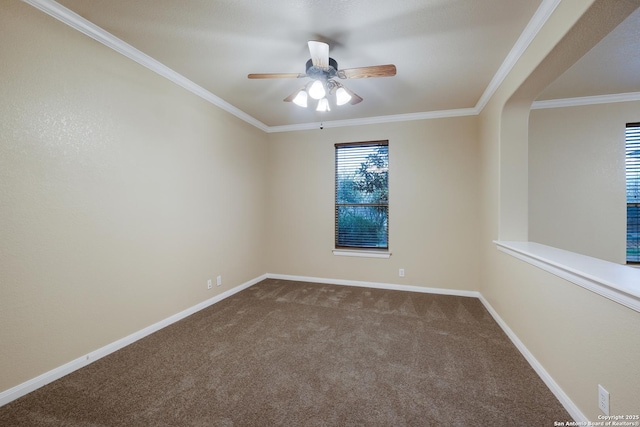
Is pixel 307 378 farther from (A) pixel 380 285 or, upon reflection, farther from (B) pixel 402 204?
(B) pixel 402 204

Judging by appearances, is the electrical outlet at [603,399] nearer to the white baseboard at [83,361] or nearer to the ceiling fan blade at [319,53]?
the ceiling fan blade at [319,53]

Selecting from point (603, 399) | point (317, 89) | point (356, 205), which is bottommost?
point (603, 399)

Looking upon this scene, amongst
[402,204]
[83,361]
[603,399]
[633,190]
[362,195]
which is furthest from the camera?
[362,195]

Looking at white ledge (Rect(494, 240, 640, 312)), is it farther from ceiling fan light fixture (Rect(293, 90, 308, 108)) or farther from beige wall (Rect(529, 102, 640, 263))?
ceiling fan light fixture (Rect(293, 90, 308, 108))

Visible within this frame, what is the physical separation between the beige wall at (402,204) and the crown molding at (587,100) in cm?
79

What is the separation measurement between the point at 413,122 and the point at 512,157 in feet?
5.16

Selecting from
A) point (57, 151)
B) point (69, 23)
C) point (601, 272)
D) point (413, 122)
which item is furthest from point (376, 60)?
point (57, 151)

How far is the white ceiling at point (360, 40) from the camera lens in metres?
1.85

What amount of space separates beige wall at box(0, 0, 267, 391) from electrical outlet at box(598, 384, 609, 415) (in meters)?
3.43

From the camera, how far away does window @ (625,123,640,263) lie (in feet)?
10.5

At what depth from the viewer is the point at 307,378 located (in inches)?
A: 76.8

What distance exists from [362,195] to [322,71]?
234 cm

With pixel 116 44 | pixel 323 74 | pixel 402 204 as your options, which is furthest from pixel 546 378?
pixel 116 44

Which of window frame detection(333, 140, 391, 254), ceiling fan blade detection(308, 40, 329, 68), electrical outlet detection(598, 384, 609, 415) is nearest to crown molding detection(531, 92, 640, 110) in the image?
window frame detection(333, 140, 391, 254)
